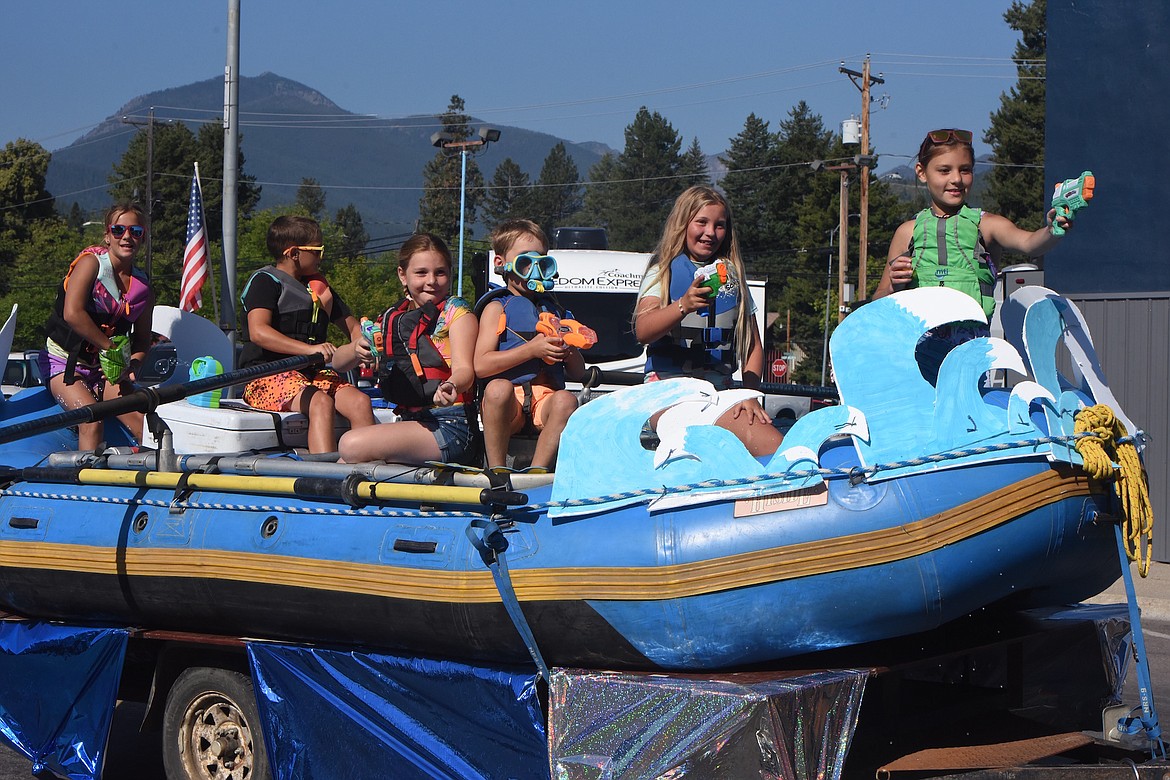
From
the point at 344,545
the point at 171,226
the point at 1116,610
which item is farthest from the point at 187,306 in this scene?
the point at 171,226

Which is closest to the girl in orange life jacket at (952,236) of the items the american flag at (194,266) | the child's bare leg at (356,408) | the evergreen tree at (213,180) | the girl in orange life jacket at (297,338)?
the child's bare leg at (356,408)

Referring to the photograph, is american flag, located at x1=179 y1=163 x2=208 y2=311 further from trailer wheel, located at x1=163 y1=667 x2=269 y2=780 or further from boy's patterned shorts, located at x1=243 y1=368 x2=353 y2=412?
trailer wheel, located at x1=163 y1=667 x2=269 y2=780

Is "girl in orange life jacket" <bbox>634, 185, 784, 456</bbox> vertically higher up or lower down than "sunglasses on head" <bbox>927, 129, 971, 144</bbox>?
lower down

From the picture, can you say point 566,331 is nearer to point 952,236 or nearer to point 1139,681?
point 952,236

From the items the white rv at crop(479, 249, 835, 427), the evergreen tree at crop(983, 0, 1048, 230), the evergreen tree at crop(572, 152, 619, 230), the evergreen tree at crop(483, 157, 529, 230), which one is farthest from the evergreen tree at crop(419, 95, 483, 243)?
the white rv at crop(479, 249, 835, 427)

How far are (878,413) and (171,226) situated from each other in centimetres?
6906

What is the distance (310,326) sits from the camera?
22.1ft

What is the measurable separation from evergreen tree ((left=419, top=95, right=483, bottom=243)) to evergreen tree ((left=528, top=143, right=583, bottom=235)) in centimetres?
996

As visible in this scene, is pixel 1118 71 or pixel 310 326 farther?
pixel 1118 71

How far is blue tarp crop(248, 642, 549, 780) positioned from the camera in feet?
14.9

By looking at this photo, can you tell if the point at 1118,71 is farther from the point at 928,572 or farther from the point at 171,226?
the point at 171,226

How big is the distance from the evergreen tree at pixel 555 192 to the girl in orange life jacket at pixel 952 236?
11464 centimetres

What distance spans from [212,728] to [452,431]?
1.55 meters

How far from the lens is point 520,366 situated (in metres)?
Answer: 5.45
